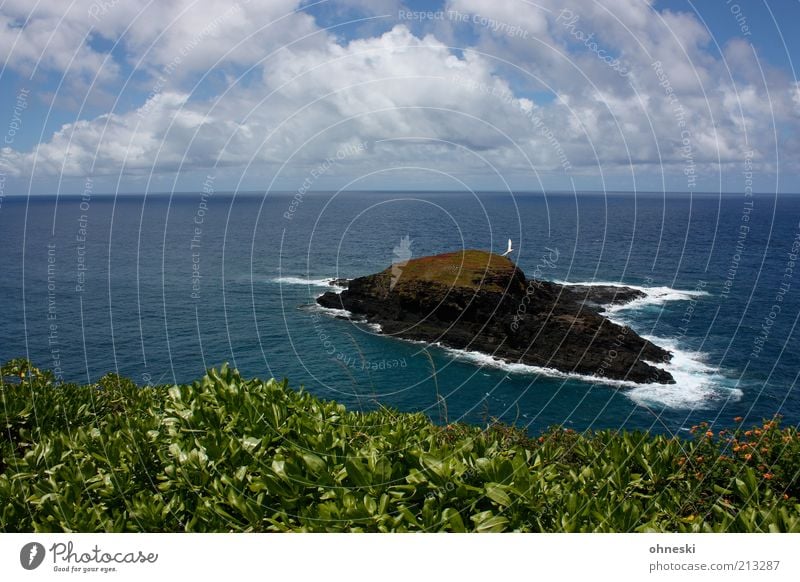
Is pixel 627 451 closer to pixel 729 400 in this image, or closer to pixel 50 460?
pixel 50 460

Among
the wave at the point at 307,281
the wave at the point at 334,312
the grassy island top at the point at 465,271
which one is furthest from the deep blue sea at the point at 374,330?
the grassy island top at the point at 465,271

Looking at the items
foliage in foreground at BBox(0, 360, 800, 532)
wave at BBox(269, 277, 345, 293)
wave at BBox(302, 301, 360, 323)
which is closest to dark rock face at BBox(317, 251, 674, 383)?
wave at BBox(302, 301, 360, 323)

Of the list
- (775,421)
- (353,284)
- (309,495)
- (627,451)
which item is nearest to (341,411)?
(309,495)

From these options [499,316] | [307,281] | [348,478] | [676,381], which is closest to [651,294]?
[499,316]

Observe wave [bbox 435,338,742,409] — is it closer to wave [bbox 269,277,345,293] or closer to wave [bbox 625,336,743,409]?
wave [bbox 625,336,743,409]

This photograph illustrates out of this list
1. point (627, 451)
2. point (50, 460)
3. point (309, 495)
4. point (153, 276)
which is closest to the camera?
point (309, 495)

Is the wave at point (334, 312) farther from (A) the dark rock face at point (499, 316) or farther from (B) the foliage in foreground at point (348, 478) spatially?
(B) the foliage in foreground at point (348, 478)
